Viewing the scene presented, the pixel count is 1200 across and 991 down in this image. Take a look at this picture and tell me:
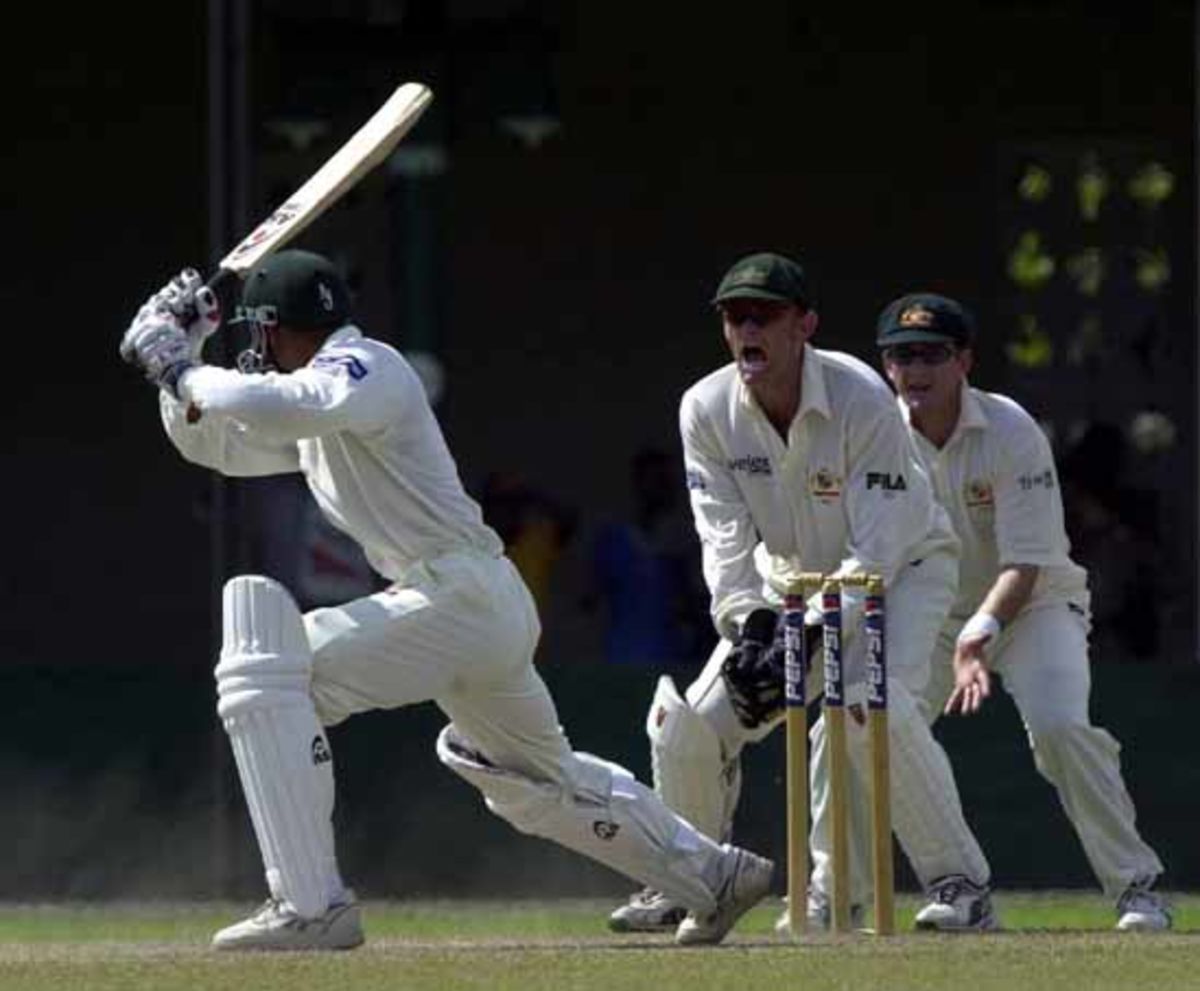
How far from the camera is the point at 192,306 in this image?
28.7 feet

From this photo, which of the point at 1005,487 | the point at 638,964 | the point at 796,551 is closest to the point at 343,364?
the point at 638,964

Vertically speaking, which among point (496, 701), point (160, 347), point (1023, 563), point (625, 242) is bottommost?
point (496, 701)

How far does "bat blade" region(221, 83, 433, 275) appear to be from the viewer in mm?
9062

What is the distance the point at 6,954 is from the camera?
28.9ft

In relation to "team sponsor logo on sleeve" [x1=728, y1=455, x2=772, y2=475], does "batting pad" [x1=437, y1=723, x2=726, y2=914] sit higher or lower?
lower

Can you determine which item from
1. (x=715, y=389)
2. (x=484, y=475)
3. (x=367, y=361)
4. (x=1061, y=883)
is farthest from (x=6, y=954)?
(x=484, y=475)

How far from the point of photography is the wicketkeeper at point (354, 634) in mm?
8359

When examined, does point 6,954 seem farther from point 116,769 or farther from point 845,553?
point 116,769

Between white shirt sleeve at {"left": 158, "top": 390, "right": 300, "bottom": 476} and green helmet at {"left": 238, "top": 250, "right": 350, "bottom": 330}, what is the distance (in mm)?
253

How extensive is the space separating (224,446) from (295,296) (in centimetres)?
44

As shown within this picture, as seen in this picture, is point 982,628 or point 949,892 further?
point 982,628

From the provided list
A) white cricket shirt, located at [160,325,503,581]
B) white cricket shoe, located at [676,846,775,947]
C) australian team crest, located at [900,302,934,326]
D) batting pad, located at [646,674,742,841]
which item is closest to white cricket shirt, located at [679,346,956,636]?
batting pad, located at [646,674,742,841]

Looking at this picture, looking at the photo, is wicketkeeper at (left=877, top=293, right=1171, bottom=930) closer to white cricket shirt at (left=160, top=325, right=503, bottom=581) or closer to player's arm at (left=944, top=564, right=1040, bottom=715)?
player's arm at (left=944, top=564, right=1040, bottom=715)

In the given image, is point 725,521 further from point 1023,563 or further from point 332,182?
point 332,182
